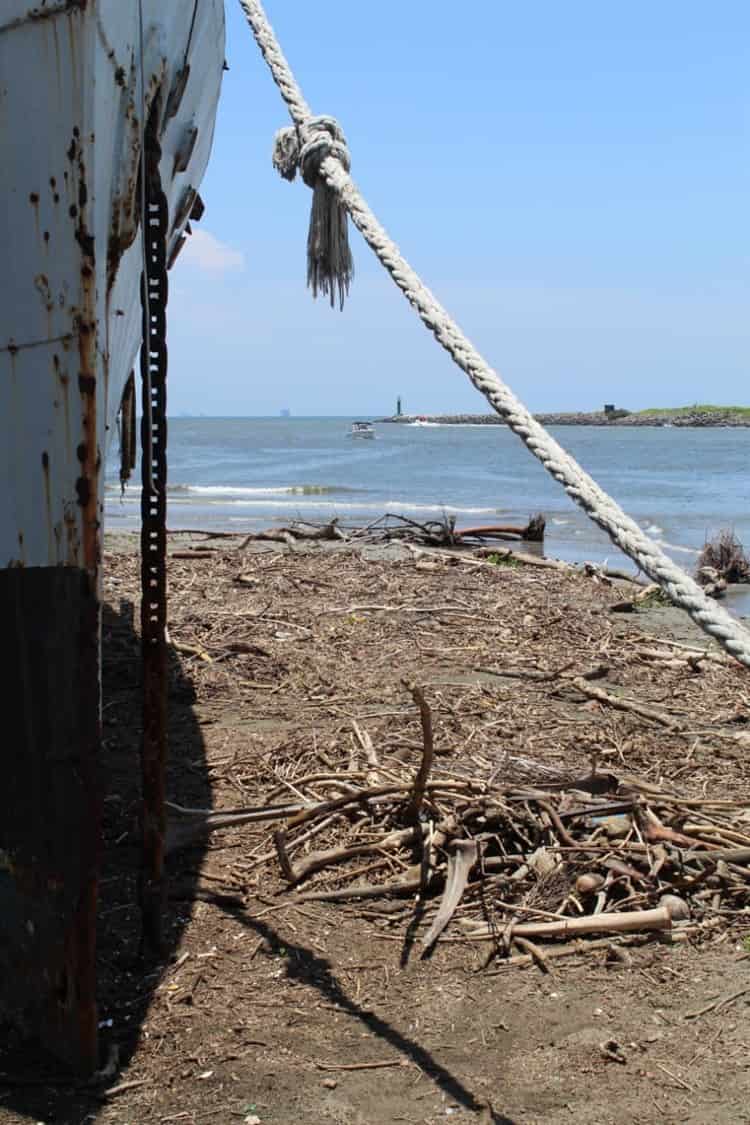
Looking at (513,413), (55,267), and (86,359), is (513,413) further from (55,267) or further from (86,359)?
(55,267)

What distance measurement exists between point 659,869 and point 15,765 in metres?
Answer: 2.07

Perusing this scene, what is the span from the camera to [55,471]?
280cm

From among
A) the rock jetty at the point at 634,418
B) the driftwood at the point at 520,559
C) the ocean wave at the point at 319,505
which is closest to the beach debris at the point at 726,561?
the driftwood at the point at 520,559

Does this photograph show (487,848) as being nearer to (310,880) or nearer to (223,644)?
(310,880)

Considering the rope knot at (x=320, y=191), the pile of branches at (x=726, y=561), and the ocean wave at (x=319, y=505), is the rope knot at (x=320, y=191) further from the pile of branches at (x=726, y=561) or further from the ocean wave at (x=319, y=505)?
the ocean wave at (x=319, y=505)

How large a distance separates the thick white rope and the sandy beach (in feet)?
3.71

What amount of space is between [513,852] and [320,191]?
2498 millimetres

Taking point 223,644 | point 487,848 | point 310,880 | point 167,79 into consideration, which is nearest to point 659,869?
point 487,848

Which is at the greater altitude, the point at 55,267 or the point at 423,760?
the point at 55,267

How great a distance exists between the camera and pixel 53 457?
280 cm

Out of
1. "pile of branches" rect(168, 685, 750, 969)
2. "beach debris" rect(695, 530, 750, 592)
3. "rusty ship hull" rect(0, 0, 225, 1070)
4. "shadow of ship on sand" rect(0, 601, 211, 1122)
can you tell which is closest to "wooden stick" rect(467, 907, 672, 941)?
"pile of branches" rect(168, 685, 750, 969)

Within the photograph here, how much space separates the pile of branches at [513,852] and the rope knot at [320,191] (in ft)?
5.26

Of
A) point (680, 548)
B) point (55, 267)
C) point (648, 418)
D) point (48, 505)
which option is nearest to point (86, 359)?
point (55, 267)

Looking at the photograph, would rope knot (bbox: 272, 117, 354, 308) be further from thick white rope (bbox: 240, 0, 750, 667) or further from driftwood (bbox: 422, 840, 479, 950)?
driftwood (bbox: 422, 840, 479, 950)
